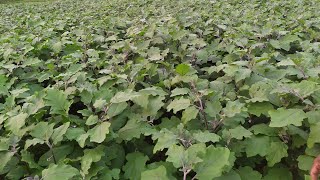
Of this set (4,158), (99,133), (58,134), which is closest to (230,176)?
(99,133)

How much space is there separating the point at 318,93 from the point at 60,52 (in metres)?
2.83

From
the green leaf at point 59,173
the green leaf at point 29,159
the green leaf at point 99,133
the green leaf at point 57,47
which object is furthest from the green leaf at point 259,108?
the green leaf at point 57,47

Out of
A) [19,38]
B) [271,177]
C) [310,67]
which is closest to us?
[271,177]

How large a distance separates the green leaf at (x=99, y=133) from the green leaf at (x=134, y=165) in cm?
25

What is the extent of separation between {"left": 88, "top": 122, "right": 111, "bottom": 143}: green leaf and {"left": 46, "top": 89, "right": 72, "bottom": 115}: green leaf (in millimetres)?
368

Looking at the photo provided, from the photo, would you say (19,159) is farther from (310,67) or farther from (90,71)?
(310,67)

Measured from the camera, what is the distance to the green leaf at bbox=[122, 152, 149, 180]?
6.88ft

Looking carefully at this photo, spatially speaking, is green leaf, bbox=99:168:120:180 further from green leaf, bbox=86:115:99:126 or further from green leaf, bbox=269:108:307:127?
green leaf, bbox=269:108:307:127

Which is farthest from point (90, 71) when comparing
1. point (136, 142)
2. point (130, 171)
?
point (130, 171)

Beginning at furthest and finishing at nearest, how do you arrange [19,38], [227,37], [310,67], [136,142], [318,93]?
[19,38], [227,37], [310,67], [136,142], [318,93]

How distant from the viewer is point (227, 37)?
3889mm

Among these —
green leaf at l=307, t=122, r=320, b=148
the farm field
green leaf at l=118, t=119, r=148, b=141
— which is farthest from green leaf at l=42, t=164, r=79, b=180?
green leaf at l=307, t=122, r=320, b=148

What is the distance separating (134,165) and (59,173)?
0.46m

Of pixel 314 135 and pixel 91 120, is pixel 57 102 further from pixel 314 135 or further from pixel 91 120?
pixel 314 135
